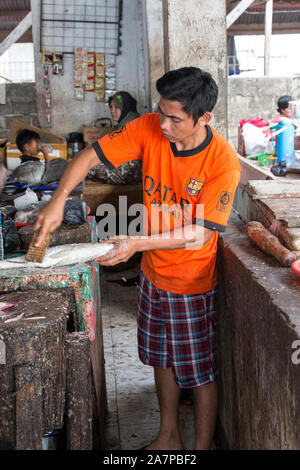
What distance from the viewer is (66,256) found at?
83.0 inches

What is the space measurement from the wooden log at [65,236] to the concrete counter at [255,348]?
69 centimetres

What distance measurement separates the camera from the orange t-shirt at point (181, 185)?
202 centimetres

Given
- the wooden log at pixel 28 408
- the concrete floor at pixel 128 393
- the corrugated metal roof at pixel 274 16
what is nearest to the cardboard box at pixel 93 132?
the concrete floor at pixel 128 393

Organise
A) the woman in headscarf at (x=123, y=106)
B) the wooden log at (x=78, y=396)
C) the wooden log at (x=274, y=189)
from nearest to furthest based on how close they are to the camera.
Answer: the wooden log at (x=78, y=396) < the wooden log at (x=274, y=189) < the woman in headscarf at (x=123, y=106)

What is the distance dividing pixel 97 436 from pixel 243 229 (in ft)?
4.21

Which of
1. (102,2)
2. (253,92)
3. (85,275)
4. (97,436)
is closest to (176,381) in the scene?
(97,436)

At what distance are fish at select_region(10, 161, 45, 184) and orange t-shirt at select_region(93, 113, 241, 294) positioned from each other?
1.98m

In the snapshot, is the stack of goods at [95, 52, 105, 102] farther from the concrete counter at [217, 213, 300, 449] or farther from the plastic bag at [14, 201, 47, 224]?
the concrete counter at [217, 213, 300, 449]

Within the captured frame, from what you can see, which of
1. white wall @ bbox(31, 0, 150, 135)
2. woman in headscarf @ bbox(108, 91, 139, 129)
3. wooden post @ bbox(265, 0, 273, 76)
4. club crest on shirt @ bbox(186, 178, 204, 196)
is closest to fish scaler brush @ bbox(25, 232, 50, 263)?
club crest on shirt @ bbox(186, 178, 204, 196)

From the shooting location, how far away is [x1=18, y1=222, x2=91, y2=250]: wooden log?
2.34 m

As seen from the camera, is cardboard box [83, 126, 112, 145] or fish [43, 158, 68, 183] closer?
fish [43, 158, 68, 183]

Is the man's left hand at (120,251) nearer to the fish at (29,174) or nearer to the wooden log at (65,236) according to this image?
the wooden log at (65,236)

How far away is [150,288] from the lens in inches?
92.5

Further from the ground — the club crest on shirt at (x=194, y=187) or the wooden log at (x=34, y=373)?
the club crest on shirt at (x=194, y=187)
